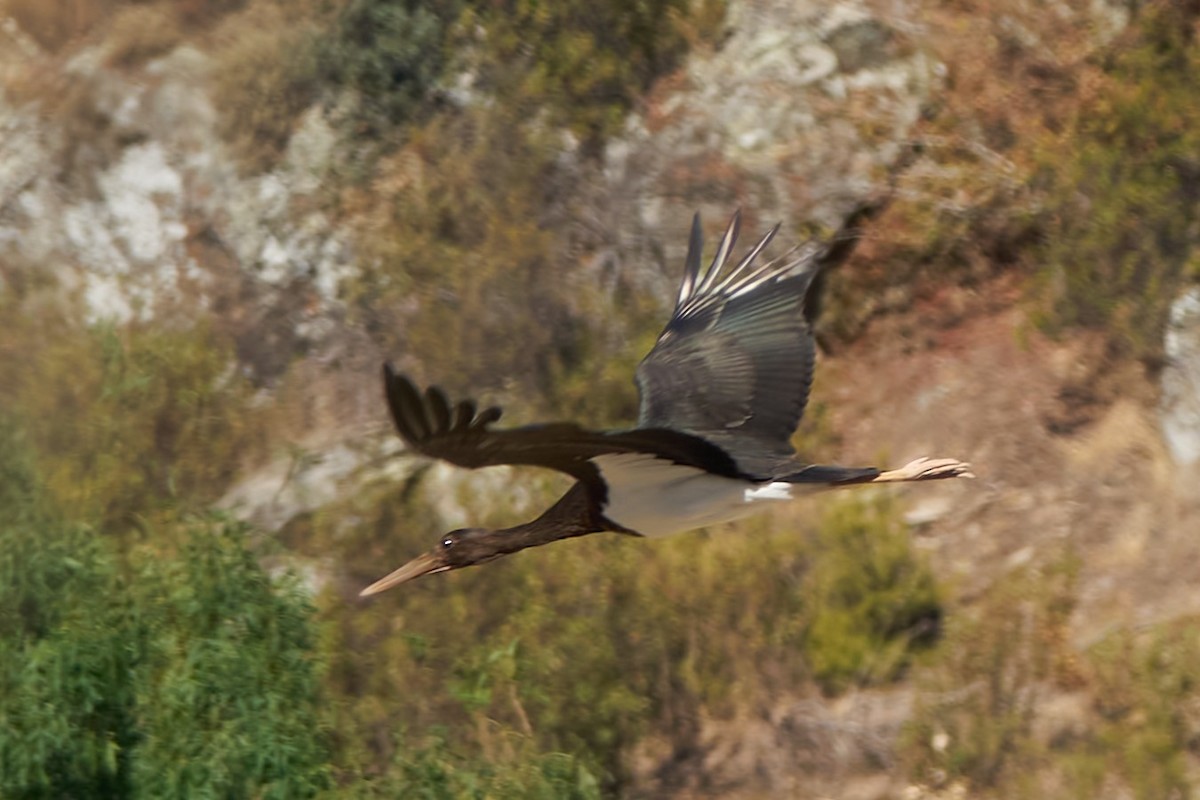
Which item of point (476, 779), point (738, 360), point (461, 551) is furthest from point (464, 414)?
point (476, 779)

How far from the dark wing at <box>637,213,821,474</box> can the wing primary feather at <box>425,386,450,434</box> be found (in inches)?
56.8

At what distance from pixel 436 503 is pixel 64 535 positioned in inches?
81.0

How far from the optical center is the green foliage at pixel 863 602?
9211 millimetres

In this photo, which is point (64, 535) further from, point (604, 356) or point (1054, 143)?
point (1054, 143)

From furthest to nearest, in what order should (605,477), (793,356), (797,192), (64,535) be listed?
1. (797,192)
2. (64,535)
3. (793,356)
4. (605,477)

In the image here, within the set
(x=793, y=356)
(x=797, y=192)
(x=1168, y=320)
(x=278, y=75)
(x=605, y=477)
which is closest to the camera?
(x=605, y=477)

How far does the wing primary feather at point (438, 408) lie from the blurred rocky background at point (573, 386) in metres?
4.13

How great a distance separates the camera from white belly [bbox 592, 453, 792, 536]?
4.88 meters

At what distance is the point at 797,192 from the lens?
10.5 m

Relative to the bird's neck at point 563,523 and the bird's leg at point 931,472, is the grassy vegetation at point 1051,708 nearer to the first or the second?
the bird's leg at point 931,472

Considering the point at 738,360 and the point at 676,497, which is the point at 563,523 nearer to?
the point at 676,497

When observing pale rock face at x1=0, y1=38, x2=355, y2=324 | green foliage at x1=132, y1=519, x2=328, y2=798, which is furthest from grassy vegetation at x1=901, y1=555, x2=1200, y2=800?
pale rock face at x1=0, y1=38, x2=355, y2=324

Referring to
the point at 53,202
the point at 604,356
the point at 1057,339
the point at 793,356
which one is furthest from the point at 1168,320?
the point at 53,202

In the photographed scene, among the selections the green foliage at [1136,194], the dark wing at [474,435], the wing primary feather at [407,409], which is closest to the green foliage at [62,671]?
the dark wing at [474,435]
